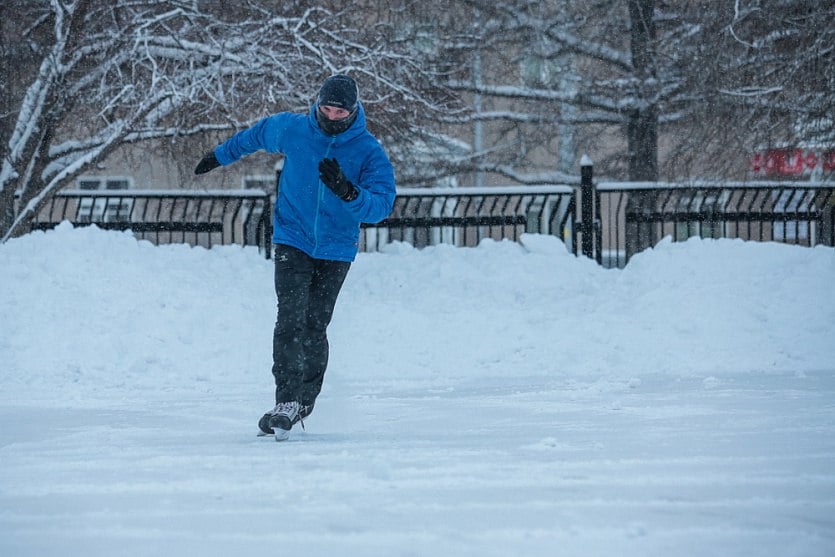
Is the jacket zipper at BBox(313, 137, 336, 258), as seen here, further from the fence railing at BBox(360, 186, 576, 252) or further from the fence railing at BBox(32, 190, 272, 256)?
the fence railing at BBox(360, 186, 576, 252)

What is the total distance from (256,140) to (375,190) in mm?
789

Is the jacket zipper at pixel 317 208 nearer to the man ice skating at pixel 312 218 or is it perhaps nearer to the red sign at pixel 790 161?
the man ice skating at pixel 312 218

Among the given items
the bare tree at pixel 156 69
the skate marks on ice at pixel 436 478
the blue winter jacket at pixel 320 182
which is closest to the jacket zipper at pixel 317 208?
the blue winter jacket at pixel 320 182

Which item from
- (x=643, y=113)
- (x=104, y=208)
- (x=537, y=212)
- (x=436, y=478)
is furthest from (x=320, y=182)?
(x=643, y=113)

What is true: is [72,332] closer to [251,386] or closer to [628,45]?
[251,386]

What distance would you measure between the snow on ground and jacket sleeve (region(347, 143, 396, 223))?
111 cm

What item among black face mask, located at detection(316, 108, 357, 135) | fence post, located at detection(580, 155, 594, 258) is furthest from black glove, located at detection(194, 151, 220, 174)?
fence post, located at detection(580, 155, 594, 258)

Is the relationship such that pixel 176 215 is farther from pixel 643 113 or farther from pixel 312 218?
pixel 312 218

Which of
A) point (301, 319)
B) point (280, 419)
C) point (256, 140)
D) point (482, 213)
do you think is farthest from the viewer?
point (482, 213)

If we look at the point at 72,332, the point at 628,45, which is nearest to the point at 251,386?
the point at 72,332

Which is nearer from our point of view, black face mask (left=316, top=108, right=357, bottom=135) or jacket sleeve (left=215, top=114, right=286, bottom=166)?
black face mask (left=316, top=108, right=357, bottom=135)

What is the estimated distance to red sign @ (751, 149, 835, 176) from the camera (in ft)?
57.6

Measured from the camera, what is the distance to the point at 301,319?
6141 mm

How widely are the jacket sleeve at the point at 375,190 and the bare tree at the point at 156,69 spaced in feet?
26.0
